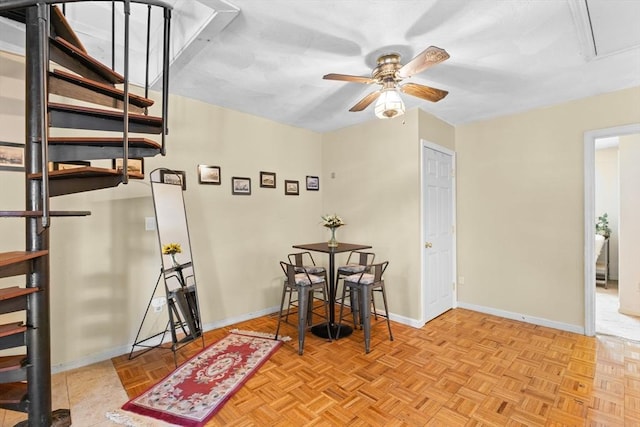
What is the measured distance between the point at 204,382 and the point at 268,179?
242 centimetres

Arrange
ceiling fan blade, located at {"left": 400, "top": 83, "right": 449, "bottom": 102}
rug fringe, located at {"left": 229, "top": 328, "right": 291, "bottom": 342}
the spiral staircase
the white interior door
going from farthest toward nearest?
the white interior door, rug fringe, located at {"left": 229, "top": 328, "right": 291, "bottom": 342}, ceiling fan blade, located at {"left": 400, "top": 83, "right": 449, "bottom": 102}, the spiral staircase

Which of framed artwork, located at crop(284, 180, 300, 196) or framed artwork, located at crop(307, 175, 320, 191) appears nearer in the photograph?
framed artwork, located at crop(284, 180, 300, 196)

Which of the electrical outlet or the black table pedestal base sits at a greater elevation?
the electrical outlet

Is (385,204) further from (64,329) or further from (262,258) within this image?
(64,329)

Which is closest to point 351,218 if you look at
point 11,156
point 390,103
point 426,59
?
point 390,103

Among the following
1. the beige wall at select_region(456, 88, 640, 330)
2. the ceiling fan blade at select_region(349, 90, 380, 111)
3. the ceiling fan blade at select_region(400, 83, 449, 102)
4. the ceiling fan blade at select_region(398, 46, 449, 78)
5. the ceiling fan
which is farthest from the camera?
the beige wall at select_region(456, 88, 640, 330)

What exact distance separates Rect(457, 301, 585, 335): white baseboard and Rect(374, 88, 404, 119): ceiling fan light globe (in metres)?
3.00

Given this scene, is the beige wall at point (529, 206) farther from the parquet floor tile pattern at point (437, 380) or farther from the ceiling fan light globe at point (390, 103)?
the ceiling fan light globe at point (390, 103)

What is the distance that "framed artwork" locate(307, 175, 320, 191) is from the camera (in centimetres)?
455

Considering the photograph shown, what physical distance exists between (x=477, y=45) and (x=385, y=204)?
2019 millimetres

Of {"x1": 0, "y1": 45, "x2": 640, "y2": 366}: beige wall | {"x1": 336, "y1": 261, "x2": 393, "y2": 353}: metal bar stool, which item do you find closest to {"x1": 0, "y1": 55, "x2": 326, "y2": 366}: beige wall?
{"x1": 0, "y1": 45, "x2": 640, "y2": 366}: beige wall

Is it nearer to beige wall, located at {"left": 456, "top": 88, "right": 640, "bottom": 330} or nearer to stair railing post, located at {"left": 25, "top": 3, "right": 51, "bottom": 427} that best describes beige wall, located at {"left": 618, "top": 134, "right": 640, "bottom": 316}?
beige wall, located at {"left": 456, "top": 88, "right": 640, "bottom": 330}

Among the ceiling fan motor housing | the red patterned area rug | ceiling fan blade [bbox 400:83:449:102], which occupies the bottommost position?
the red patterned area rug

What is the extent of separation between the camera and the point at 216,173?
3.52 m
